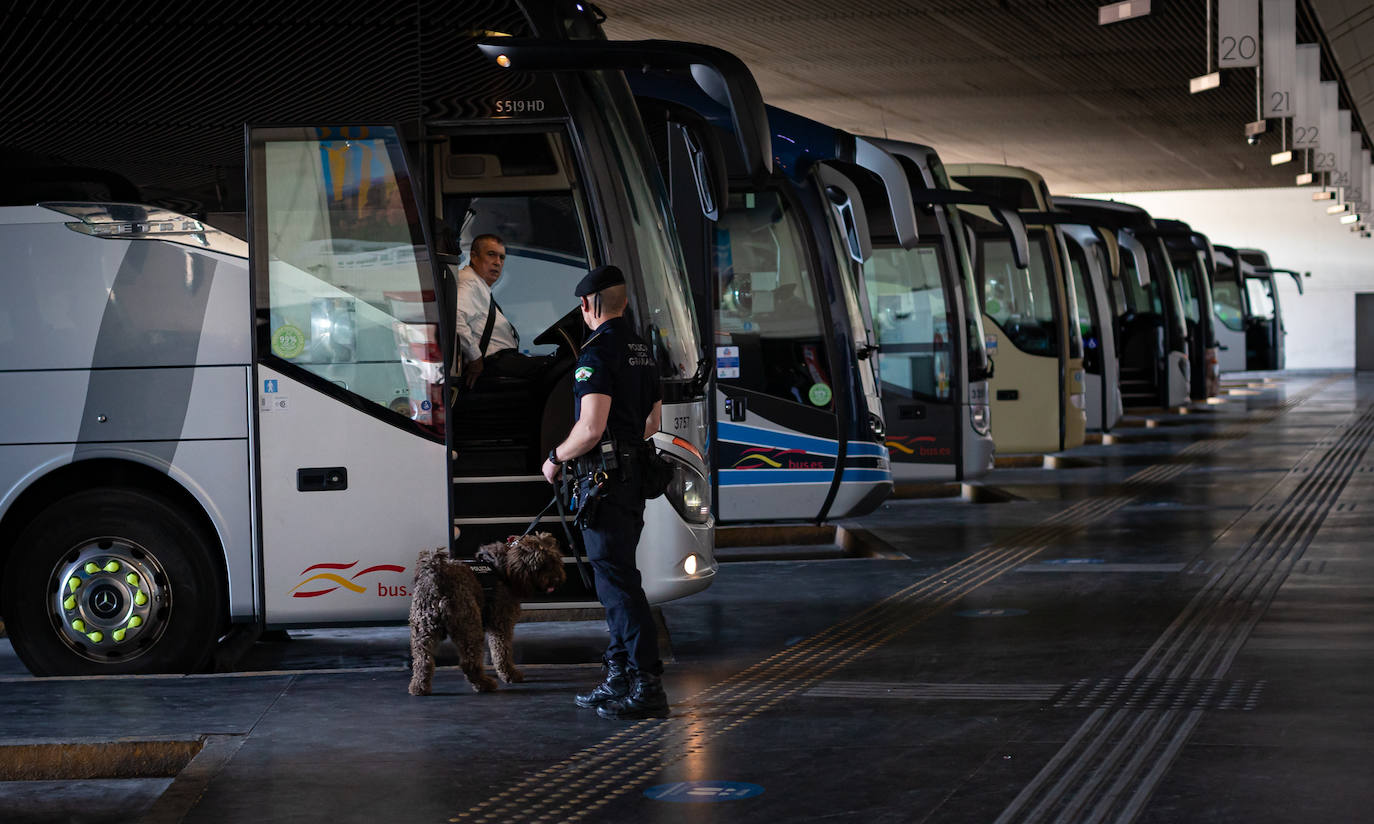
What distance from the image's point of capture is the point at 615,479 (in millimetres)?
6496

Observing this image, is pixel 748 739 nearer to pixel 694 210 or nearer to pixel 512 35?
pixel 512 35

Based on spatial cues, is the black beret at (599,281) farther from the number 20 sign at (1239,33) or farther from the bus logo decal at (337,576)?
the number 20 sign at (1239,33)

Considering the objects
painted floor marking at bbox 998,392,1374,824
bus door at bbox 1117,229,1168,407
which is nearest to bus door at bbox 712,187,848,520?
painted floor marking at bbox 998,392,1374,824

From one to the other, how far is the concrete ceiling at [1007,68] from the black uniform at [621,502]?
31.2 feet

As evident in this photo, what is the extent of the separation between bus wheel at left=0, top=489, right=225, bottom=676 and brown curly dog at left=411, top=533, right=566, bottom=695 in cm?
114

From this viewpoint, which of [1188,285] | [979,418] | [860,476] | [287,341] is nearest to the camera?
[287,341]

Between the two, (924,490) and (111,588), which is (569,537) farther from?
(924,490)

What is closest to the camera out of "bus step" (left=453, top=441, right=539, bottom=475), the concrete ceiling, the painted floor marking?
the painted floor marking

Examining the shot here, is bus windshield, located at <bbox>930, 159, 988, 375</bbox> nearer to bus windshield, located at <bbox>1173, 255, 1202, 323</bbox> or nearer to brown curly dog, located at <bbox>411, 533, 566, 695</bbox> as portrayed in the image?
brown curly dog, located at <bbox>411, 533, 566, 695</bbox>

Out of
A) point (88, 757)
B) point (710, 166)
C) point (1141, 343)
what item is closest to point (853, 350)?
point (710, 166)

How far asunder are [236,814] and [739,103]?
3357 mm

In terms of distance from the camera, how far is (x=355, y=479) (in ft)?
24.0

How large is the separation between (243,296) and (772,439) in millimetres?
5202

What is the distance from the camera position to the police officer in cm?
646
